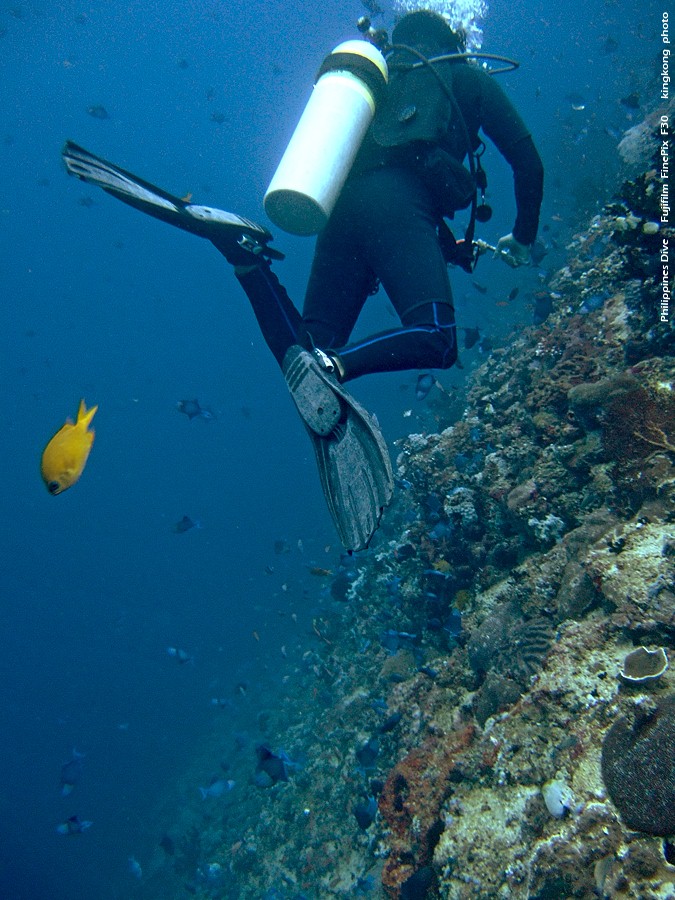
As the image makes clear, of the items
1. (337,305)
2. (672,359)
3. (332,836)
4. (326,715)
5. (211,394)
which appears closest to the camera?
(337,305)

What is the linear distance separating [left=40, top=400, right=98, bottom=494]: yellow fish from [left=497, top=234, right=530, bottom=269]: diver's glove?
412 cm

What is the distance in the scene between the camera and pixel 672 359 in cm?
447

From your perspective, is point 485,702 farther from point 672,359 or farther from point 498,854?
point 672,359

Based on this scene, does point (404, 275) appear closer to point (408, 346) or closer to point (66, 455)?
point (408, 346)

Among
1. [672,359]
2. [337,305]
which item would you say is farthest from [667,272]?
[337,305]

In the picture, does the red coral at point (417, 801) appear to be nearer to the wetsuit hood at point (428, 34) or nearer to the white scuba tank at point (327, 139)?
the white scuba tank at point (327, 139)

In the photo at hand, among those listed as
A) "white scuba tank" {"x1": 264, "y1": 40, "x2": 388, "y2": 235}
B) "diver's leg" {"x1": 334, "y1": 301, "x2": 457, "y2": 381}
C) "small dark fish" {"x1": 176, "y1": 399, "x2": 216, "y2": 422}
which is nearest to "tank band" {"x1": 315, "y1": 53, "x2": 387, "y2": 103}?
"white scuba tank" {"x1": 264, "y1": 40, "x2": 388, "y2": 235}

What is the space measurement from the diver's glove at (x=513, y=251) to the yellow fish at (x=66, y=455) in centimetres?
412

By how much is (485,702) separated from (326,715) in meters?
7.23

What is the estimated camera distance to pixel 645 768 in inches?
87.1

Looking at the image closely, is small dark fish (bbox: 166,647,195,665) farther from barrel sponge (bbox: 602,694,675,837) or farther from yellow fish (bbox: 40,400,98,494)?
barrel sponge (bbox: 602,694,675,837)

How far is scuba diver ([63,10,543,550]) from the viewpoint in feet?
9.46

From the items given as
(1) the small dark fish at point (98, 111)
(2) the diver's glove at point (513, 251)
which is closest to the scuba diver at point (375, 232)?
(2) the diver's glove at point (513, 251)

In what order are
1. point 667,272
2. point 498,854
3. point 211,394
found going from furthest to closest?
1. point 211,394
2. point 667,272
3. point 498,854
